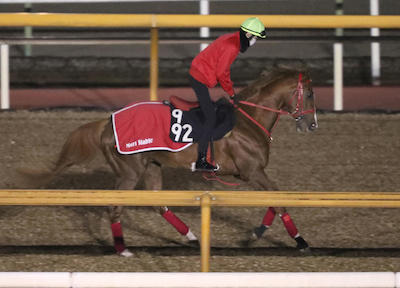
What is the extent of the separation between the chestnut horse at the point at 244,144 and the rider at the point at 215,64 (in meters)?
0.19

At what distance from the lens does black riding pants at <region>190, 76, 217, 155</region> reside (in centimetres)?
634

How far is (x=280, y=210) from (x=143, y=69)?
7347 mm

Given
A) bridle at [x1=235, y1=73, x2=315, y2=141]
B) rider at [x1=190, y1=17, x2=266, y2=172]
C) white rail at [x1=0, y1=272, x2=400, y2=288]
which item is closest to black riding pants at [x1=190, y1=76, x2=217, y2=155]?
rider at [x1=190, y1=17, x2=266, y2=172]

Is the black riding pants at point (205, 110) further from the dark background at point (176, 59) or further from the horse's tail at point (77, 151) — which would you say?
the dark background at point (176, 59)

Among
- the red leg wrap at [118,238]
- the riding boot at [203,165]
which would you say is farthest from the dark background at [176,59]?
the red leg wrap at [118,238]

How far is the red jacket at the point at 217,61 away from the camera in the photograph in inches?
246

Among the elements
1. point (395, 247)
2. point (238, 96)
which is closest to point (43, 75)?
point (238, 96)

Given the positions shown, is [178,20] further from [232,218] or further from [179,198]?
[179,198]

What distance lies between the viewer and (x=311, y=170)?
328 inches

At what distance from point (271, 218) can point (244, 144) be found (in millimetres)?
583

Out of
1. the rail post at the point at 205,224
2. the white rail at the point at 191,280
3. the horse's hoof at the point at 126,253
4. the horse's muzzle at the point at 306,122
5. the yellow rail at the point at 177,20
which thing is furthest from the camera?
the yellow rail at the point at 177,20

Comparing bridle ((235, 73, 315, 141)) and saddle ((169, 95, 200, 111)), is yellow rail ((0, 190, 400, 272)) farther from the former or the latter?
bridle ((235, 73, 315, 141))

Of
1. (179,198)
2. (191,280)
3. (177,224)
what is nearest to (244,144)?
(177,224)

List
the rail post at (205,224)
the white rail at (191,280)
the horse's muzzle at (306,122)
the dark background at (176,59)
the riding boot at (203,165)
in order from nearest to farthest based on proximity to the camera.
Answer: the white rail at (191,280)
the rail post at (205,224)
the riding boot at (203,165)
the horse's muzzle at (306,122)
the dark background at (176,59)
